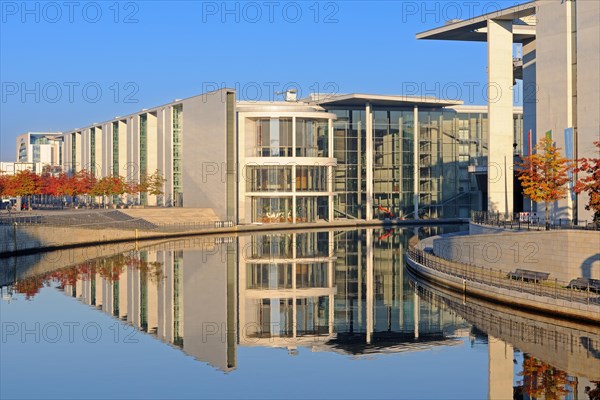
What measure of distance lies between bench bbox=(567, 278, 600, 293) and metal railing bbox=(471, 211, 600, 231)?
5274mm

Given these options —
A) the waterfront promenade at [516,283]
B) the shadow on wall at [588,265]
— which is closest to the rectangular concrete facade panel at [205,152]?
the waterfront promenade at [516,283]

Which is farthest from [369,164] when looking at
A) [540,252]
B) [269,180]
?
[540,252]

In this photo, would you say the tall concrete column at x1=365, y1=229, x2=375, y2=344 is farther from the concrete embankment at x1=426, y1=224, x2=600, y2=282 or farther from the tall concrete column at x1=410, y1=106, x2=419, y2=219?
the tall concrete column at x1=410, y1=106, x2=419, y2=219

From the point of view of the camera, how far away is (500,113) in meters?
48.1

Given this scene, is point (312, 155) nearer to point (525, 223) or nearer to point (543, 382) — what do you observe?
point (525, 223)

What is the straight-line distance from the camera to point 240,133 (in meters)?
79.9

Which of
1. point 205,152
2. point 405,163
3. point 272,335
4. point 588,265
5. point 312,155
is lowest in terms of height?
point 272,335

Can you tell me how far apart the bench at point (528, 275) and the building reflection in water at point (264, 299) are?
3.25 metres

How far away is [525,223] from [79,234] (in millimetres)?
31358

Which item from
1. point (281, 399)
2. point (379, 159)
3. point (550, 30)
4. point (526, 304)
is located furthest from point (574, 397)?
point (379, 159)

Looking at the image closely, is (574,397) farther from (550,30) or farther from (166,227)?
(166,227)

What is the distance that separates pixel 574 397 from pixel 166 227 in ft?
174

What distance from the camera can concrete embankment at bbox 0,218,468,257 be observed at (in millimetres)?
49269

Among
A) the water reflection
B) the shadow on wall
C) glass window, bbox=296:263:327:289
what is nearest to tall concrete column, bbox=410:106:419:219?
glass window, bbox=296:263:327:289
